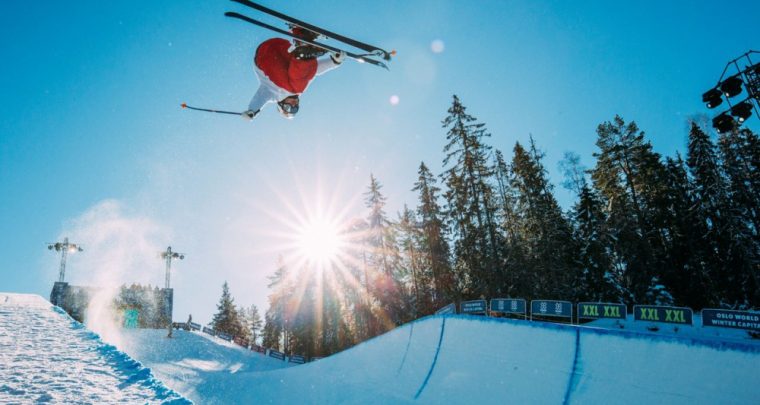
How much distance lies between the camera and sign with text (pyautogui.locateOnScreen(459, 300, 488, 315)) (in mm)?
14016

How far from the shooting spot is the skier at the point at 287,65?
217 inches

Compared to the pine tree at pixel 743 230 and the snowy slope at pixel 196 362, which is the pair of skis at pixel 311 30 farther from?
the pine tree at pixel 743 230

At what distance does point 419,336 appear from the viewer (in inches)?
514

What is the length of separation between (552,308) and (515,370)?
4562 mm

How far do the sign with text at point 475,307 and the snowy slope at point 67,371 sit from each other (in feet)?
39.4

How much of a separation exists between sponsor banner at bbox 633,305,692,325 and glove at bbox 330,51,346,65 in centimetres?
1080

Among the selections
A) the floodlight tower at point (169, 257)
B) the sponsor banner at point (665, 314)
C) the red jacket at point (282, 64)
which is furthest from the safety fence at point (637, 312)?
the floodlight tower at point (169, 257)

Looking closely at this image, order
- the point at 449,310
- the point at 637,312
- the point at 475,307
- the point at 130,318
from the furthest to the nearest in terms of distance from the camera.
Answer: the point at 130,318 → the point at 449,310 → the point at 475,307 → the point at 637,312

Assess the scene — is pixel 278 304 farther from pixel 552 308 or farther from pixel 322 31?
pixel 322 31

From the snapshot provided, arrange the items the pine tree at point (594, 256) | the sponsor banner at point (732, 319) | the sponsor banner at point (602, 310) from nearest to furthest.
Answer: the sponsor banner at point (732, 319), the sponsor banner at point (602, 310), the pine tree at point (594, 256)

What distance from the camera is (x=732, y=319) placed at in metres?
8.86

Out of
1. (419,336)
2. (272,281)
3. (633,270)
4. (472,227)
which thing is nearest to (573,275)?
(633,270)

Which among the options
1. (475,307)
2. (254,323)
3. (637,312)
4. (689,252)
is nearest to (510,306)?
(475,307)

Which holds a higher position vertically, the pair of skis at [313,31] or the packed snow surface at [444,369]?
the pair of skis at [313,31]
